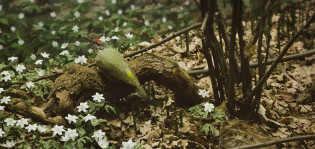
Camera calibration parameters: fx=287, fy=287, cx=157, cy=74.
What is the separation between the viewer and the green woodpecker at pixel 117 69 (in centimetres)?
289

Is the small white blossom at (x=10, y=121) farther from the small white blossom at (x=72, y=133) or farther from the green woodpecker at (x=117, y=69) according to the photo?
the green woodpecker at (x=117, y=69)

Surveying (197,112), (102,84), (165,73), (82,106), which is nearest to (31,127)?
(82,106)

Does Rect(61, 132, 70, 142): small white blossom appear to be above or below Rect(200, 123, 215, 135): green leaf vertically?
above

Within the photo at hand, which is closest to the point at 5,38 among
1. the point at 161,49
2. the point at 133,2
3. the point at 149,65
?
the point at 133,2

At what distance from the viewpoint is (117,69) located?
2887 millimetres

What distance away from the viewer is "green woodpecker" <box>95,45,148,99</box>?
9.48ft

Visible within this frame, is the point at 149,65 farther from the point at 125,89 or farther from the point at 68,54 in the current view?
the point at 68,54

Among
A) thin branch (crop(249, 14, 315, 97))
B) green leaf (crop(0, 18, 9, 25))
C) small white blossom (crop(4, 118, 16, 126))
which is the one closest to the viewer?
thin branch (crop(249, 14, 315, 97))

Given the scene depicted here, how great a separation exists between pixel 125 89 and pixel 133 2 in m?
2.97

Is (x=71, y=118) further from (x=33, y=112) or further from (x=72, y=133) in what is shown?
(x=33, y=112)

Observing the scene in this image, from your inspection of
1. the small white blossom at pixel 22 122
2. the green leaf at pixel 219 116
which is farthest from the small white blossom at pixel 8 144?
the green leaf at pixel 219 116

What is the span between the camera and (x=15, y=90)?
3.39 m

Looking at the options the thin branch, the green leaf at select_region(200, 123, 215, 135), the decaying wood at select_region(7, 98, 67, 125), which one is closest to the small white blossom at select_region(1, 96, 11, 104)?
the decaying wood at select_region(7, 98, 67, 125)

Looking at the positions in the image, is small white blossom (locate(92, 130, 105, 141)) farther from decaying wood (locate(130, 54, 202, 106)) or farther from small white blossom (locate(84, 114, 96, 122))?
decaying wood (locate(130, 54, 202, 106))
